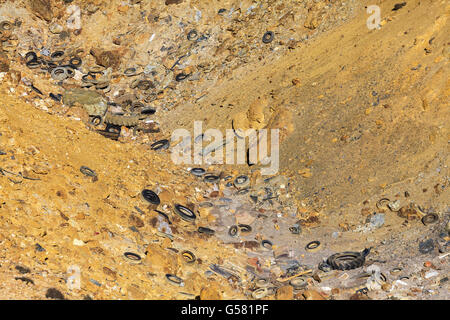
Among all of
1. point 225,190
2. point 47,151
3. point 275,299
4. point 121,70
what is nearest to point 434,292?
point 275,299

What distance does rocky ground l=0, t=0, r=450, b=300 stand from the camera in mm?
8977

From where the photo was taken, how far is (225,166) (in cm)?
1229

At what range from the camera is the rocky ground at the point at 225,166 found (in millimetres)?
8977

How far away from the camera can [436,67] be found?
1104 cm

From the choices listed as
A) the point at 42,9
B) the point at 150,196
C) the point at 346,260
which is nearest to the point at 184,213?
the point at 150,196

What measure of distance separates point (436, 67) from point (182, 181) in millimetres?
6407

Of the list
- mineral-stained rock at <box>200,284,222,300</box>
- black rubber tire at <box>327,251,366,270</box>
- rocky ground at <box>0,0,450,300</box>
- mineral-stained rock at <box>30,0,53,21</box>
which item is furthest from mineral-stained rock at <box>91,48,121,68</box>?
black rubber tire at <box>327,251,366,270</box>

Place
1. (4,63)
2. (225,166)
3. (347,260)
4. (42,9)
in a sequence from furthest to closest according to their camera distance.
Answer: (42,9), (4,63), (225,166), (347,260)

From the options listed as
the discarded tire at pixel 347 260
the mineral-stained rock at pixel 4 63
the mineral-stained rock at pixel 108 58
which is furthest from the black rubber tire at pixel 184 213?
the mineral-stained rock at pixel 4 63

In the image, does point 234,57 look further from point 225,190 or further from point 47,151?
point 47,151

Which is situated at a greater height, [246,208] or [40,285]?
[246,208]

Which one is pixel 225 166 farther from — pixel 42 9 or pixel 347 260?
pixel 42 9

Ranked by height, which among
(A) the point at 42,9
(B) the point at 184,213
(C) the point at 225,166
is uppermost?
(A) the point at 42,9

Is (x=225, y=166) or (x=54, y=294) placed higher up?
(x=225, y=166)
